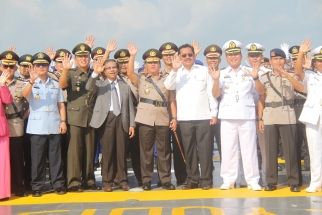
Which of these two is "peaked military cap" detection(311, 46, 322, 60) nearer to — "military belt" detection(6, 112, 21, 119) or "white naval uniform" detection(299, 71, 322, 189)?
"white naval uniform" detection(299, 71, 322, 189)

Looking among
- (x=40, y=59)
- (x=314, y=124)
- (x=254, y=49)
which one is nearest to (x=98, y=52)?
(x=40, y=59)

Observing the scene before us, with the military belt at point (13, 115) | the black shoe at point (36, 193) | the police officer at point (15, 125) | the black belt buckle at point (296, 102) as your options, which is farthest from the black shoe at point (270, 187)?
the military belt at point (13, 115)

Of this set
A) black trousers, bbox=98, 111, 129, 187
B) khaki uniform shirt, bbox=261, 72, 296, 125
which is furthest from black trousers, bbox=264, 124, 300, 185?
black trousers, bbox=98, 111, 129, 187

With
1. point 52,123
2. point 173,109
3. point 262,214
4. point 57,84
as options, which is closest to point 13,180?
point 52,123

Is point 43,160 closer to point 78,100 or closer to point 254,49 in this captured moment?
point 78,100

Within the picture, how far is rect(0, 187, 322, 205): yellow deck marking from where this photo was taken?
6633 millimetres

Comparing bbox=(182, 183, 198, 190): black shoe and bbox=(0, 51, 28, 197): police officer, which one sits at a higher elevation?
bbox=(0, 51, 28, 197): police officer

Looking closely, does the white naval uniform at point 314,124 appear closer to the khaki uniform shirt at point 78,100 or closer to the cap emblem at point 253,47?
the cap emblem at point 253,47

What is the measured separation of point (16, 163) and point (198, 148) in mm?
2769

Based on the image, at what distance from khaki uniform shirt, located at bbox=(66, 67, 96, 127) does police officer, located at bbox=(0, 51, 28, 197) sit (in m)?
0.72

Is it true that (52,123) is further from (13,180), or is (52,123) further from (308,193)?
(308,193)

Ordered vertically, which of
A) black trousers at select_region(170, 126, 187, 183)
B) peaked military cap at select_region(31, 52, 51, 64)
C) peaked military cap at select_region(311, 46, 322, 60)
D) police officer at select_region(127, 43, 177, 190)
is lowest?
black trousers at select_region(170, 126, 187, 183)

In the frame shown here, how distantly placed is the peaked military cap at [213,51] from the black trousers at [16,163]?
10.8 feet

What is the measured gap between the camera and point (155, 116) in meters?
7.25
